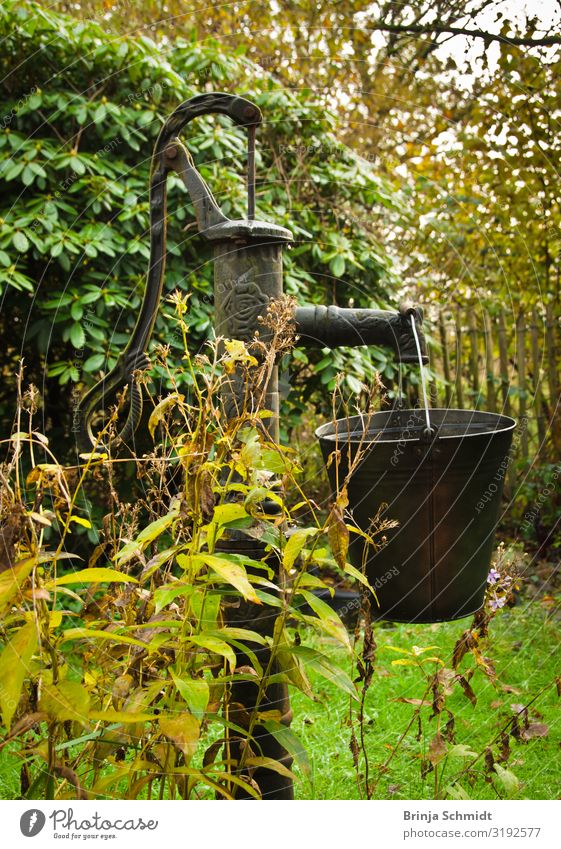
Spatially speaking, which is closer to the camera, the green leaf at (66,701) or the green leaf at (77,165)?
the green leaf at (66,701)

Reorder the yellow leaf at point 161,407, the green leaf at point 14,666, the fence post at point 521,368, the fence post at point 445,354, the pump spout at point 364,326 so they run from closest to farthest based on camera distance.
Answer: the green leaf at point 14,666, the yellow leaf at point 161,407, the pump spout at point 364,326, the fence post at point 445,354, the fence post at point 521,368

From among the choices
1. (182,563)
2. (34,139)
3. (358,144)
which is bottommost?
(182,563)

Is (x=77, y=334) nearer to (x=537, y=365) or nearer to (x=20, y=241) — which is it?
(x=20, y=241)

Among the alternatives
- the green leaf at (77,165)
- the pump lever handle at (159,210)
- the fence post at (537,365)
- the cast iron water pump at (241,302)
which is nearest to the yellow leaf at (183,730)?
the cast iron water pump at (241,302)

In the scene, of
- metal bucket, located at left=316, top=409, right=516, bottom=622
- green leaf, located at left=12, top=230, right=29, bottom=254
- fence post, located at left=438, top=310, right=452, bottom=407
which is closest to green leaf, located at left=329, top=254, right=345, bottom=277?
green leaf, located at left=12, top=230, right=29, bottom=254

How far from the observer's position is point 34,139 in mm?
2443

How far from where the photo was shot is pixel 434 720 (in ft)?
6.57

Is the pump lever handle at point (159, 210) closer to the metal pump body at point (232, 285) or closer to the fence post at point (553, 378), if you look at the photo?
the metal pump body at point (232, 285)

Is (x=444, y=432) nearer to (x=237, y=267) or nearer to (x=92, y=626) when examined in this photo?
(x=237, y=267)

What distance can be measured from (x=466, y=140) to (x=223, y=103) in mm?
2421

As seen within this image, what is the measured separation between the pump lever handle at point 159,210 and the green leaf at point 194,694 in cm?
49

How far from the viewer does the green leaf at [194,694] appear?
2.79 ft

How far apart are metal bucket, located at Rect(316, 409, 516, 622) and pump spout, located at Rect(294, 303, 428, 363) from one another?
16 centimetres

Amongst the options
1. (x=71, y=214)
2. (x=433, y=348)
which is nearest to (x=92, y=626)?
(x=71, y=214)
